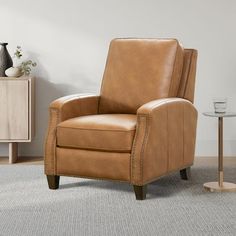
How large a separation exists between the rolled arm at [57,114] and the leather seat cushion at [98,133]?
2.1 inches

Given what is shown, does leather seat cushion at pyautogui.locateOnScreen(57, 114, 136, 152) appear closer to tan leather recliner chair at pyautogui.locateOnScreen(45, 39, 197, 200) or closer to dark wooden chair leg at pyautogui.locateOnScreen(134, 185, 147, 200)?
tan leather recliner chair at pyautogui.locateOnScreen(45, 39, 197, 200)

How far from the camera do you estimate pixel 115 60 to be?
14.7ft

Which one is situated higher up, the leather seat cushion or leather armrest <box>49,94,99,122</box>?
leather armrest <box>49,94,99,122</box>

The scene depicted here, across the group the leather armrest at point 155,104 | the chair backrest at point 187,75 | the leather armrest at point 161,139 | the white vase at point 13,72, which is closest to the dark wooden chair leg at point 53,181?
the leather armrest at point 161,139

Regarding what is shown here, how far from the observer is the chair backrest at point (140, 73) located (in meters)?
4.27

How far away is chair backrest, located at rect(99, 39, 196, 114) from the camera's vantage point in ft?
14.0

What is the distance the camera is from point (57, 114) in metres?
4.13

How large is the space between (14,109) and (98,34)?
0.96 metres

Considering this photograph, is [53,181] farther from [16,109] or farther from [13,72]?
[13,72]

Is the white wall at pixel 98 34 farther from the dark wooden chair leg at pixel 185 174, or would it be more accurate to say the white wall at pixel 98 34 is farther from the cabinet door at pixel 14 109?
the dark wooden chair leg at pixel 185 174

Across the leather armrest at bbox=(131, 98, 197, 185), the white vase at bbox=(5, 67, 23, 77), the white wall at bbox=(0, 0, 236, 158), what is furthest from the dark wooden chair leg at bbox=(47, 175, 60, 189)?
the white wall at bbox=(0, 0, 236, 158)


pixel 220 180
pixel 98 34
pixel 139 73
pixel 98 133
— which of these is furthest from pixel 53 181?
pixel 98 34

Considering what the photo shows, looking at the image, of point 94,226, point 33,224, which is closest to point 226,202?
point 94,226

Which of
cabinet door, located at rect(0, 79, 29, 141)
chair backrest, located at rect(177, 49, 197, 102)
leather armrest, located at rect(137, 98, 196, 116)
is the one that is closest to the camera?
leather armrest, located at rect(137, 98, 196, 116)
